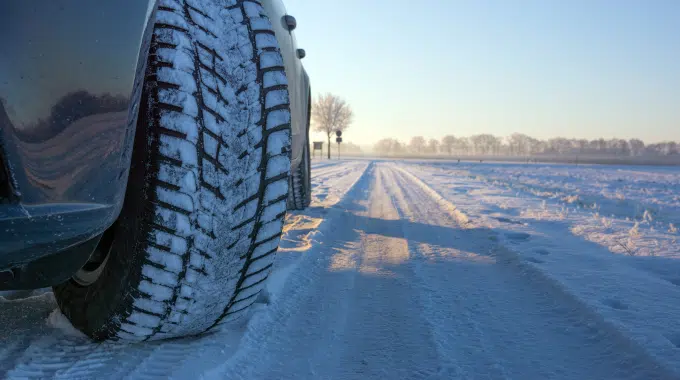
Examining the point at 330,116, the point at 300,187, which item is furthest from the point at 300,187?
the point at 330,116

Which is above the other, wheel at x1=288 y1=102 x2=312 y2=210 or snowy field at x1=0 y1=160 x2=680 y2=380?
wheel at x1=288 y1=102 x2=312 y2=210

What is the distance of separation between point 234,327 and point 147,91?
40.5 inches

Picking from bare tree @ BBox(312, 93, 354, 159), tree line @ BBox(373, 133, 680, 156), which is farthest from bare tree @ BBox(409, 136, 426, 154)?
bare tree @ BBox(312, 93, 354, 159)

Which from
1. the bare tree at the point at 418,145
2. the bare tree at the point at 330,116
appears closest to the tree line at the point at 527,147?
the bare tree at the point at 418,145

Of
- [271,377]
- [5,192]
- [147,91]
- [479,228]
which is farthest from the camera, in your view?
[479,228]

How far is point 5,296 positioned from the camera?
200cm

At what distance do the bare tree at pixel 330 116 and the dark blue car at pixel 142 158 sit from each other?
155ft

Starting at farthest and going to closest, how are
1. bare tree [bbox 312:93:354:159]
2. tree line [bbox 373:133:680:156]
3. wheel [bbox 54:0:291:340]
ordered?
tree line [bbox 373:133:680:156], bare tree [bbox 312:93:354:159], wheel [bbox 54:0:291:340]

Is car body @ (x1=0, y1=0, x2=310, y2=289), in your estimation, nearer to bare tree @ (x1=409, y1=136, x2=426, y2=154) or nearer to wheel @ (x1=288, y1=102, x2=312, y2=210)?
wheel @ (x1=288, y1=102, x2=312, y2=210)

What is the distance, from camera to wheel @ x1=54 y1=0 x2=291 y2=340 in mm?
1258

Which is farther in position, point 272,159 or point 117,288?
point 272,159

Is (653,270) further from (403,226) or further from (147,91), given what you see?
(147,91)

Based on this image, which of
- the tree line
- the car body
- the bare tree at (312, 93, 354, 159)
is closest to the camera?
the car body

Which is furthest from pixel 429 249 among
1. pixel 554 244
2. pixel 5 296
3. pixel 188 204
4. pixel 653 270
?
pixel 5 296
